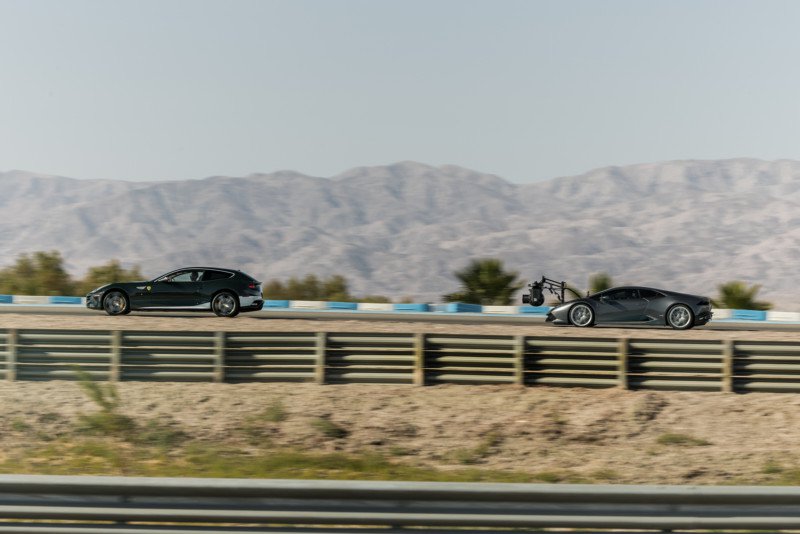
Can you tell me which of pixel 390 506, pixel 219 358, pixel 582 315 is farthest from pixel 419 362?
pixel 390 506

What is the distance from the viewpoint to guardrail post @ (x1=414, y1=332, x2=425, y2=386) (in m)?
14.9

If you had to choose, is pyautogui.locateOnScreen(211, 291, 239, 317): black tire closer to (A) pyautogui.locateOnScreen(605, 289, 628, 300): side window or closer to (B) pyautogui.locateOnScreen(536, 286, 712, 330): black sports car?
(B) pyautogui.locateOnScreen(536, 286, 712, 330): black sports car

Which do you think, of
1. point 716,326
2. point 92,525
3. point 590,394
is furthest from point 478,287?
point 92,525

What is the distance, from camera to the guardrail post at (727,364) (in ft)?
48.5

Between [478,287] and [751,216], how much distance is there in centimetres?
17128

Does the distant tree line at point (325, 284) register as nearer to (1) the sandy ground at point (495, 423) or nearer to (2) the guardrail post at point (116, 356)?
(1) the sandy ground at point (495, 423)

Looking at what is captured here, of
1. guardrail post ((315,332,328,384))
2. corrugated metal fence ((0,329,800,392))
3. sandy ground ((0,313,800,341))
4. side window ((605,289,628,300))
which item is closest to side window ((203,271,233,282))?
sandy ground ((0,313,800,341))

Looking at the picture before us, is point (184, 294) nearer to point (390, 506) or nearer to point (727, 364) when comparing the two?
point (727, 364)

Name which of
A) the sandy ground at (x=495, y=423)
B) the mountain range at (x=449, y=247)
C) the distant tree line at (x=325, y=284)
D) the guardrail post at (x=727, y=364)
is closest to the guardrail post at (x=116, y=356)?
the sandy ground at (x=495, y=423)

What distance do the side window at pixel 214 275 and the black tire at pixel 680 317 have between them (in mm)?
10024

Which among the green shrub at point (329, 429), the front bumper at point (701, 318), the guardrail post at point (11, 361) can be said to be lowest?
the green shrub at point (329, 429)

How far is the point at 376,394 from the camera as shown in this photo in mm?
14641

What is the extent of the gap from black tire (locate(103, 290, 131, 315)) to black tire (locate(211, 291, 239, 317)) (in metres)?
2.02

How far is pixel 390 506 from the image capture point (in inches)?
248
